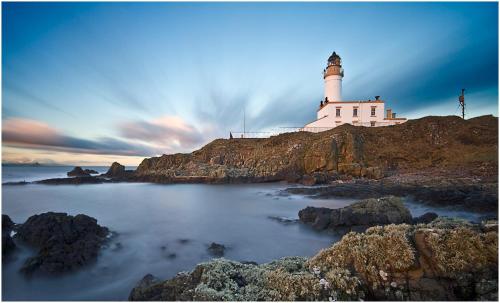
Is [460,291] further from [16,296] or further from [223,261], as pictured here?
[16,296]

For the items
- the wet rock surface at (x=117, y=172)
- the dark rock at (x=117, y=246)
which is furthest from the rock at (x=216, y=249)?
the wet rock surface at (x=117, y=172)

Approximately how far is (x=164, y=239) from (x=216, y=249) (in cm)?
196

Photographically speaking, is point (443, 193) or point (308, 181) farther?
point (308, 181)

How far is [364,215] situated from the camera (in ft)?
23.5

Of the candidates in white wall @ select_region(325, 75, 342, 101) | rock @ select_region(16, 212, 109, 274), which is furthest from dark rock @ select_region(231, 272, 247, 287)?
white wall @ select_region(325, 75, 342, 101)

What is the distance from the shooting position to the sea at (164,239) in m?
4.54

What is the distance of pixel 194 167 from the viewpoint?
26.9 metres

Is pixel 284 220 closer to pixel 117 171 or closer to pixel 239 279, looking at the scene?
pixel 239 279

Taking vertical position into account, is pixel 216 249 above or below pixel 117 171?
below

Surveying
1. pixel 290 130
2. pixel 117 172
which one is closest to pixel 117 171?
pixel 117 172

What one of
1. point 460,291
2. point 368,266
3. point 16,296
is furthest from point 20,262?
point 460,291

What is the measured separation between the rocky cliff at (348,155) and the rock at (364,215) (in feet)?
42.3

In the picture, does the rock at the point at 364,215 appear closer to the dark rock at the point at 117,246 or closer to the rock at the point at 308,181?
the dark rock at the point at 117,246

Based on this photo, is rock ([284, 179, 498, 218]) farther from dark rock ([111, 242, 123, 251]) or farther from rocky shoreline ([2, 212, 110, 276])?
rocky shoreline ([2, 212, 110, 276])
